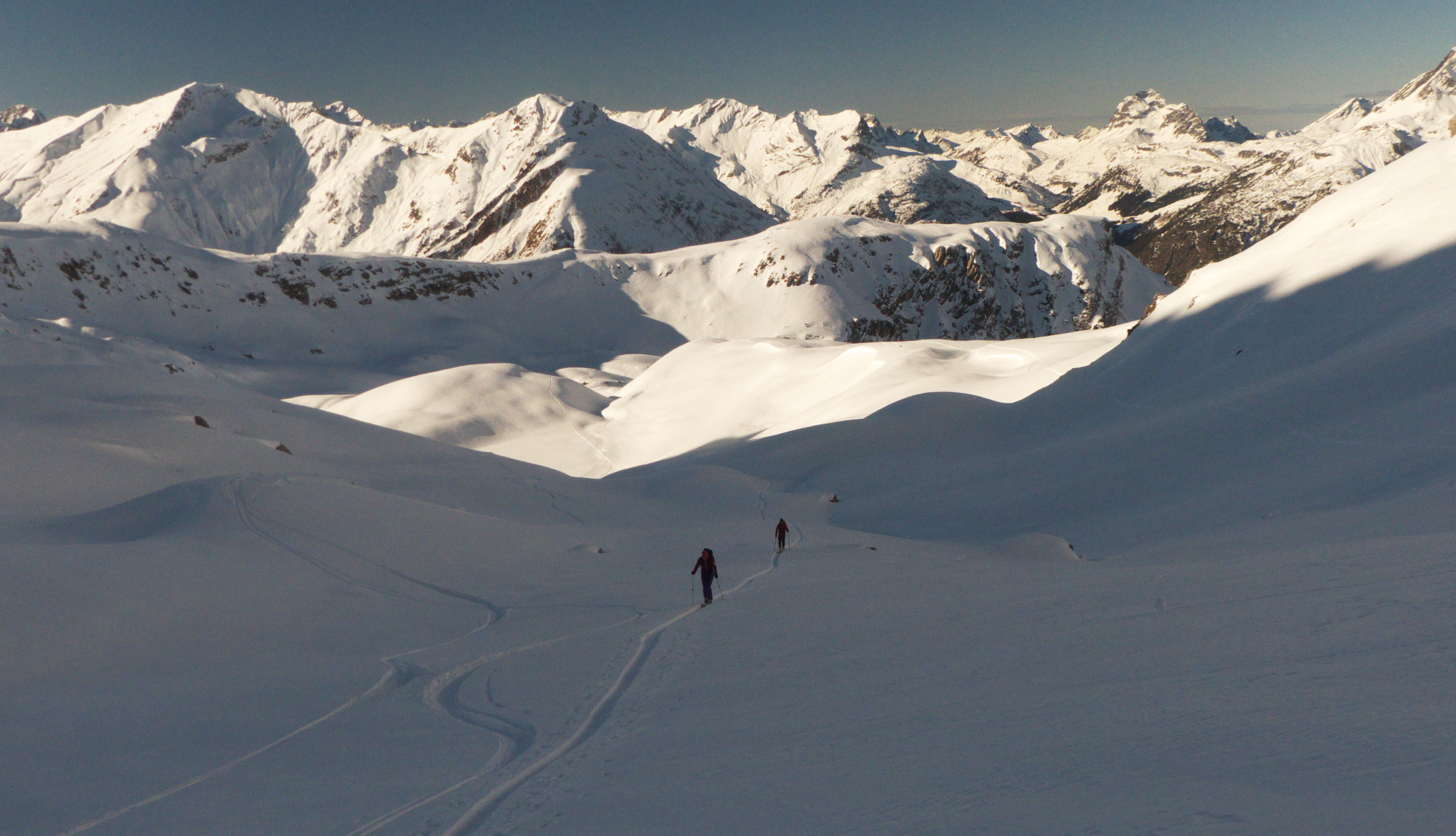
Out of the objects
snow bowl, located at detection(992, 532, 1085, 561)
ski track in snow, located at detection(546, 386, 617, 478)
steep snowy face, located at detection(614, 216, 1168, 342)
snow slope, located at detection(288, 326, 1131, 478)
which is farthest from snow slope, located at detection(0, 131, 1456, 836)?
steep snowy face, located at detection(614, 216, 1168, 342)

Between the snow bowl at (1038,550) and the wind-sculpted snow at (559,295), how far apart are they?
289 ft

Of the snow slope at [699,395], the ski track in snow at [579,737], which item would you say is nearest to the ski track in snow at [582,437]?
the snow slope at [699,395]

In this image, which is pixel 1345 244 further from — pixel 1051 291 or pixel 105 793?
pixel 1051 291

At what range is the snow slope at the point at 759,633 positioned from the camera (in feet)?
19.1

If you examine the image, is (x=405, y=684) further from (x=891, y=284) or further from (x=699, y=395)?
(x=891, y=284)

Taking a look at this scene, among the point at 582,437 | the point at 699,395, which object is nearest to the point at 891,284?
the point at 699,395

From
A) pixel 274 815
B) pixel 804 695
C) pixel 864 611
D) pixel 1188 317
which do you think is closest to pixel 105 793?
pixel 274 815

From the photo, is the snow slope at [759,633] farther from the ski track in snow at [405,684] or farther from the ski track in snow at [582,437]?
the ski track in snow at [582,437]

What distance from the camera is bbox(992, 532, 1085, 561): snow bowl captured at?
19.9 m

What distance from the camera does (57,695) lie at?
9.61 m

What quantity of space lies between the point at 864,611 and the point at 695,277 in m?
131

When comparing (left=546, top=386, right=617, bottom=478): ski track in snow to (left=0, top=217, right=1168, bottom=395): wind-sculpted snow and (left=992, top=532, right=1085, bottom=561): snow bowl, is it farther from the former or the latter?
(left=992, top=532, right=1085, bottom=561): snow bowl

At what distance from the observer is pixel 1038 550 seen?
66.1 feet

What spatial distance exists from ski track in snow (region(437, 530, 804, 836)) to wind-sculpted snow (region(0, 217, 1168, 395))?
90.4 m
